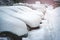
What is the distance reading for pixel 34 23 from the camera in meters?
0.99

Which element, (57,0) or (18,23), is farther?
(57,0)

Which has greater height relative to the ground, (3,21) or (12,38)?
(3,21)

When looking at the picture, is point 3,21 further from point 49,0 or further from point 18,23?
point 49,0

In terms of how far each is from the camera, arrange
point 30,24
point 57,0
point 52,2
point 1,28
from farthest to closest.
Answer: point 52,2 → point 57,0 → point 30,24 → point 1,28

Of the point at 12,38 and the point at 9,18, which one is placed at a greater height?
the point at 9,18

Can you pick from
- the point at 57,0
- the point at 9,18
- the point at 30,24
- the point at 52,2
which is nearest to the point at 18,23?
the point at 9,18

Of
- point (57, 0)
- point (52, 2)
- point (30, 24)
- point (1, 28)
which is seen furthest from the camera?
point (52, 2)

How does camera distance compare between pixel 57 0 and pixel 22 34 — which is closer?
pixel 22 34

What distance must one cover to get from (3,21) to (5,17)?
0.04m

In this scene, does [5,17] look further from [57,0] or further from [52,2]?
[52,2]

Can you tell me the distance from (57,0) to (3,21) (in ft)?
4.75

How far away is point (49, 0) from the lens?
2.22m

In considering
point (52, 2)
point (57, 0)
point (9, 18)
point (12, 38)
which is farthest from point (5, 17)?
point (52, 2)

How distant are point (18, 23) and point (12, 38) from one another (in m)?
0.09
